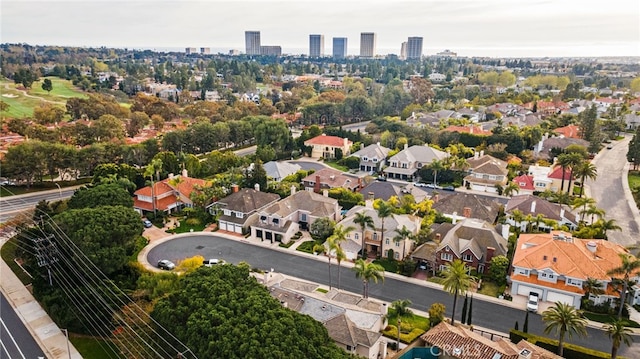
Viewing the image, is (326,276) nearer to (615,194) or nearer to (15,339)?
(15,339)

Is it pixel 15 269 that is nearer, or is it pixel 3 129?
pixel 15 269

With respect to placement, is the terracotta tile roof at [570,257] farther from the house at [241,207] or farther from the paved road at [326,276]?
the house at [241,207]

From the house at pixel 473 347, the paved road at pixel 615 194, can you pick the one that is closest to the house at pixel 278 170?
the house at pixel 473 347

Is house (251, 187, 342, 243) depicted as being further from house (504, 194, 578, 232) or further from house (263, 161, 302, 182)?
house (504, 194, 578, 232)

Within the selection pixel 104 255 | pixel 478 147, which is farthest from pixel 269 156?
pixel 104 255

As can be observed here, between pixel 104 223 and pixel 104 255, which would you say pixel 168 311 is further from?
pixel 104 223

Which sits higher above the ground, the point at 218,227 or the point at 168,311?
the point at 168,311
